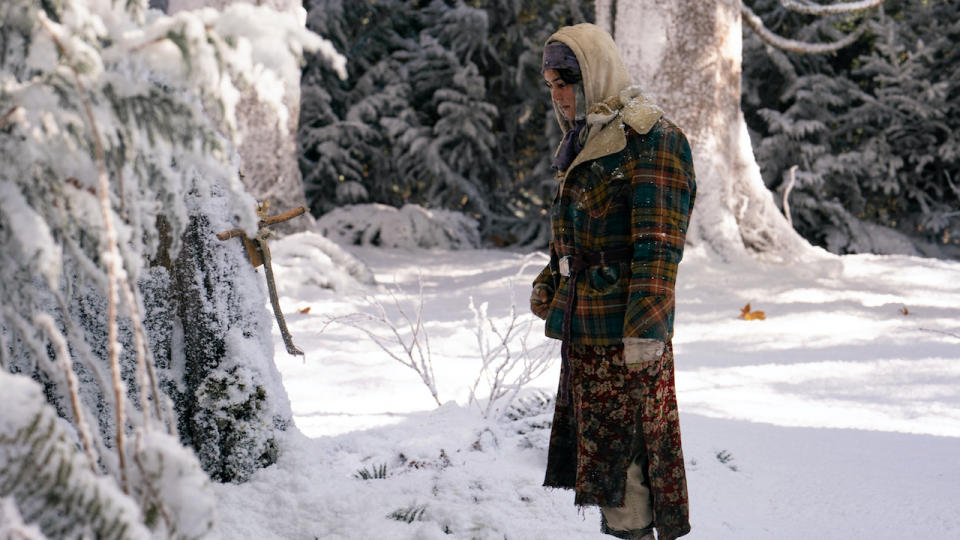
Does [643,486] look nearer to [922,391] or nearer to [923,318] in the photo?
[922,391]

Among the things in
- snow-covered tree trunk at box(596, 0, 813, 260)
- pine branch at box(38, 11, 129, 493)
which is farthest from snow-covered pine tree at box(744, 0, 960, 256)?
pine branch at box(38, 11, 129, 493)

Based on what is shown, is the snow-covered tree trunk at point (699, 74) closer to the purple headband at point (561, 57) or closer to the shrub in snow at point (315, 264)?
the shrub in snow at point (315, 264)

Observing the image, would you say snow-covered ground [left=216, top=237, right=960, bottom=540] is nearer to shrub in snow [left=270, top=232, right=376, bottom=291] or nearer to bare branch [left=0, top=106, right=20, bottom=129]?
shrub in snow [left=270, top=232, right=376, bottom=291]

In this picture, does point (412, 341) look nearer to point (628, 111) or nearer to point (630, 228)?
point (630, 228)

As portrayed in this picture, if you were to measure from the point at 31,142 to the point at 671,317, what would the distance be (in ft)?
5.35

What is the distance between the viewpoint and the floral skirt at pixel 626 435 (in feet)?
7.59

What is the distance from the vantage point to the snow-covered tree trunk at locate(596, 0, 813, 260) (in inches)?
274

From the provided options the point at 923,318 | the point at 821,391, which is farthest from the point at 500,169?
the point at 821,391

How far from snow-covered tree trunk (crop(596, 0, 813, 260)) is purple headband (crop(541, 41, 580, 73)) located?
15.9 ft

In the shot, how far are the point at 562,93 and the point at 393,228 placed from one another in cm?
757

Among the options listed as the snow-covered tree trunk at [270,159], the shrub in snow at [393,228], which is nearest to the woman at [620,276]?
the snow-covered tree trunk at [270,159]

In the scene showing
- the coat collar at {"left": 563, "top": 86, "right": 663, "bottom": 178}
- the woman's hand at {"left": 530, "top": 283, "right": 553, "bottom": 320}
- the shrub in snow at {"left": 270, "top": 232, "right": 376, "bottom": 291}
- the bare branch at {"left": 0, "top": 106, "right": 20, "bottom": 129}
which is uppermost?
the bare branch at {"left": 0, "top": 106, "right": 20, "bottom": 129}

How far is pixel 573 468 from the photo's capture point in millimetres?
2520

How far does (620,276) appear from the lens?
2326mm
